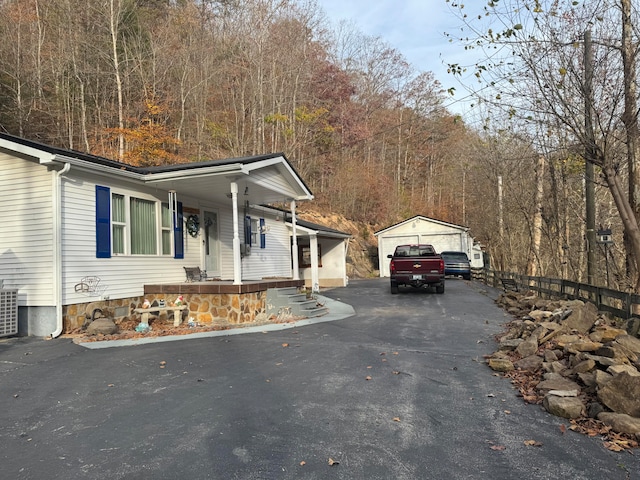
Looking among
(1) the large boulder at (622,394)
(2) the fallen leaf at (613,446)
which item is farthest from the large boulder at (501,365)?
(2) the fallen leaf at (613,446)

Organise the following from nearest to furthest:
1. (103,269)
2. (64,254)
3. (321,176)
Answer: (64,254), (103,269), (321,176)

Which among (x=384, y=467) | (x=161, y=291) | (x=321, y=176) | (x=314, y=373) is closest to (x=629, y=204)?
(x=314, y=373)

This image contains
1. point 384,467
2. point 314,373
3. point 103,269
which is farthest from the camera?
point 103,269

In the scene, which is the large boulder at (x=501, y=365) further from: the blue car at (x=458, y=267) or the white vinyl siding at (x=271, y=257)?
the blue car at (x=458, y=267)

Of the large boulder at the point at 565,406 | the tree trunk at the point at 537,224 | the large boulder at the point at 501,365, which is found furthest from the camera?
the tree trunk at the point at 537,224

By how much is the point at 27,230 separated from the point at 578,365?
9.62 metres

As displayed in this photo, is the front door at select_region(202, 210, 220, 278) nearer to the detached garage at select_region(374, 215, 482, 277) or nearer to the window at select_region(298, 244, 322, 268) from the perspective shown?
the window at select_region(298, 244, 322, 268)

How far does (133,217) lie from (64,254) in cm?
207

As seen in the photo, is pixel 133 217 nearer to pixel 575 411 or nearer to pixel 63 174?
pixel 63 174

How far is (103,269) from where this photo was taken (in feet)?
30.9

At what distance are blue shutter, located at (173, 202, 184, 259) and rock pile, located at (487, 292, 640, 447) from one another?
814 cm

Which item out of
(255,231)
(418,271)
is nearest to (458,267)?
(418,271)

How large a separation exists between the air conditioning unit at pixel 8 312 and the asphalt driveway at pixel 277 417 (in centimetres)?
102

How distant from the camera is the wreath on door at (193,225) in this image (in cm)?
1215
